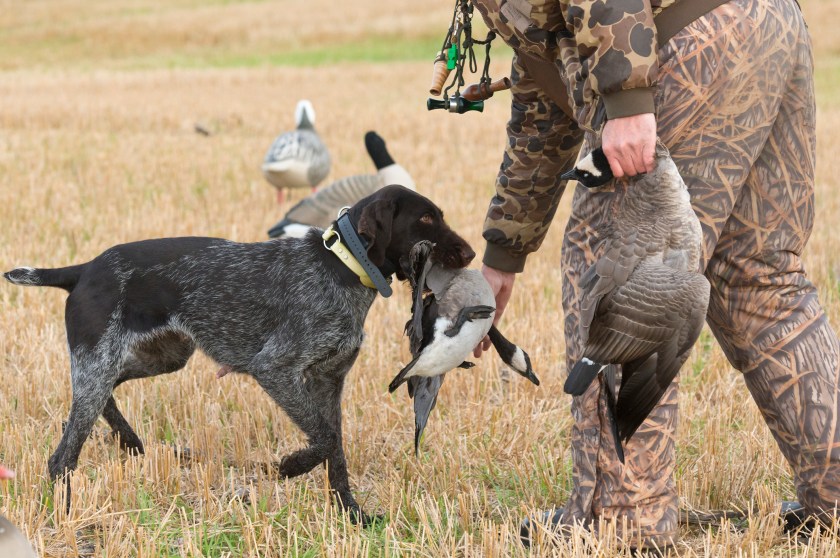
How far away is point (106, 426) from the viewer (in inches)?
187

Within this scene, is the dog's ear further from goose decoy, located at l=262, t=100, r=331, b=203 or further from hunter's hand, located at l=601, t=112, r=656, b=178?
goose decoy, located at l=262, t=100, r=331, b=203

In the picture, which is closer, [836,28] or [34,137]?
[34,137]

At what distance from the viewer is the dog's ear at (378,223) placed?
4.03m

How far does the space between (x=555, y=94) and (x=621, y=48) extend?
62 centimetres

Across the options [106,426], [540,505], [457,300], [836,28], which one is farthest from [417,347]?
[836,28]

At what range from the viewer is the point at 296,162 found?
1028 cm

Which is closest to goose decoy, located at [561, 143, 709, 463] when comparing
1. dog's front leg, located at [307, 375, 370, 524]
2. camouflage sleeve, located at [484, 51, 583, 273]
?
camouflage sleeve, located at [484, 51, 583, 273]

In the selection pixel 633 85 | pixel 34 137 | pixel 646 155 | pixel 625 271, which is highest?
pixel 633 85

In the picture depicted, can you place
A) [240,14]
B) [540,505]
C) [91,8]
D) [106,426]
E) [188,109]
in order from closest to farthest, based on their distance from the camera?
[540,505] → [106,426] → [188,109] → [240,14] → [91,8]

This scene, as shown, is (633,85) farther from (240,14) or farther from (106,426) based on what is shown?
(240,14)

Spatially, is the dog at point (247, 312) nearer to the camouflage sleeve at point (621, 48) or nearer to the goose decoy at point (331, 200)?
the camouflage sleeve at point (621, 48)

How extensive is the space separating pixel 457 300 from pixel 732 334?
972mm

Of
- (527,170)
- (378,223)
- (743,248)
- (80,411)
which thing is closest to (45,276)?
(80,411)

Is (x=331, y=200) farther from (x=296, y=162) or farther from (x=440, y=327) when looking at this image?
(x=440, y=327)
